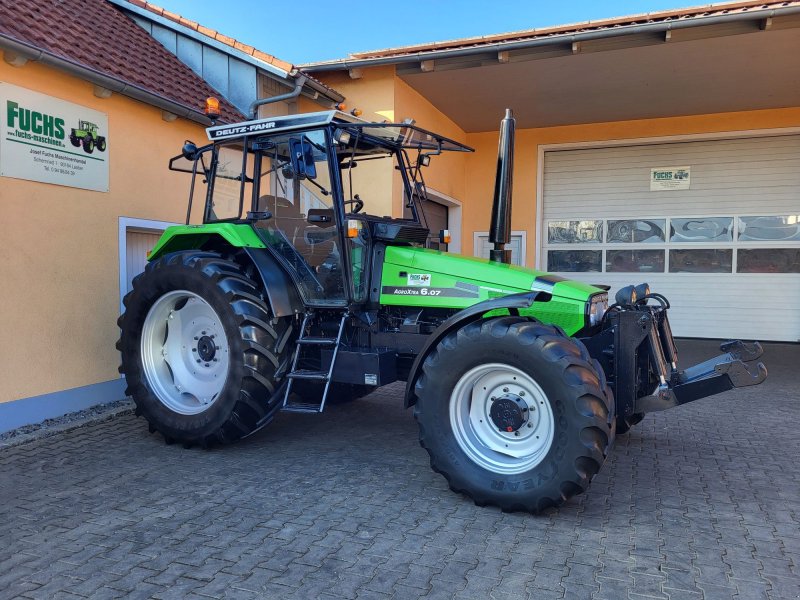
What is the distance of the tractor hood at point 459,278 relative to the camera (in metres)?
4.21

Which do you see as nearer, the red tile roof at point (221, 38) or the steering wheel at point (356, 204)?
the steering wheel at point (356, 204)

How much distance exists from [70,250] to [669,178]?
9.84 metres

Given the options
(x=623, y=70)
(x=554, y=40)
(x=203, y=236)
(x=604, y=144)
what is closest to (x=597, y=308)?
(x=203, y=236)

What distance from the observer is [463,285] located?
4352 mm

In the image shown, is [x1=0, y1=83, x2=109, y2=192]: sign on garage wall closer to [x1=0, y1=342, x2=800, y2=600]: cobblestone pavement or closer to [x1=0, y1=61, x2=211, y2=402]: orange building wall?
[x1=0, y1=61, x2=211, y2=402]: orange building wall

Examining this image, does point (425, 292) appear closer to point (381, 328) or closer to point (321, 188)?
point (381, 328)

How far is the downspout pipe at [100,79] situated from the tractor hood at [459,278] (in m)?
3.30

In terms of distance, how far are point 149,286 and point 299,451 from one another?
181 centimetres

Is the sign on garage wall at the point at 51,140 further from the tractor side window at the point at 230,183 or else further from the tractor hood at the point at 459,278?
the tractor hood at the point at 459,278

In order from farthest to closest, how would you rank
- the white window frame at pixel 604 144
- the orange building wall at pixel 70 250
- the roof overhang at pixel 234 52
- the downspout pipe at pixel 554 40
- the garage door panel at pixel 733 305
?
the garage door panel at pixel 733 305 → the white window frame at pixel 604 144 → the roof overhang at pixel 234 52 → the downspout pipe at pixel 554 40 → the orange building wall at pixel 70 250

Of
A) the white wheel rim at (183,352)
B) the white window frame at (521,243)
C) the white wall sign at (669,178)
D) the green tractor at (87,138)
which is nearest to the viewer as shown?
the white wheel rim at (183,352)

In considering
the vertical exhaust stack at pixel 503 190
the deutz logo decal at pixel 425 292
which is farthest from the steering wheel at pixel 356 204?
the vertical exhaust stack at pixel 503 190

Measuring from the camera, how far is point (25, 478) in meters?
4.18

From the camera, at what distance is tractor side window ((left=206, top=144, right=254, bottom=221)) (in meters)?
5.07
